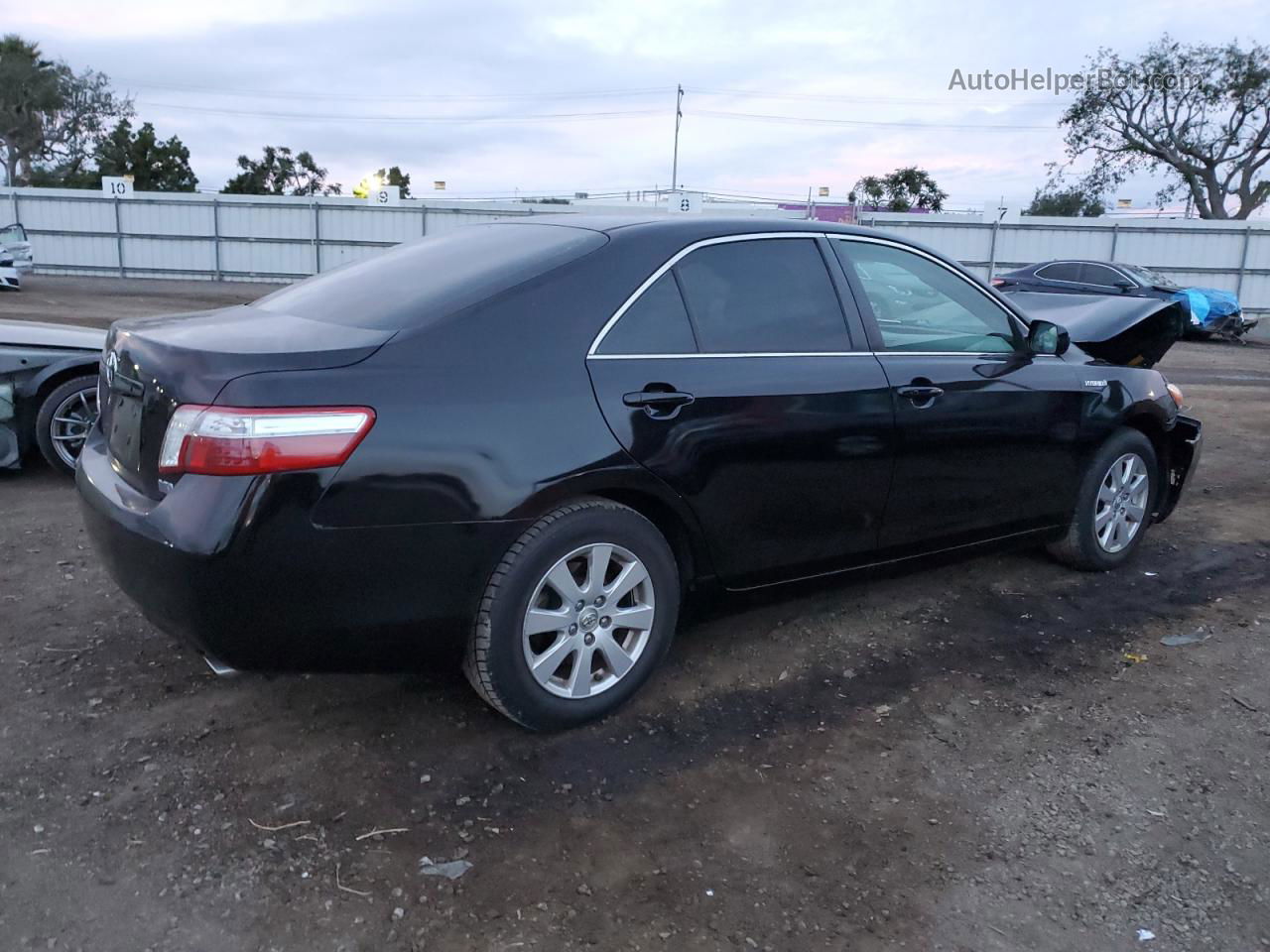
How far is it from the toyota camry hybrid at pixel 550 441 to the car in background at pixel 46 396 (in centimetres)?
266

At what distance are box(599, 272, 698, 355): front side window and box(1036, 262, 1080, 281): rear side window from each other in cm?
1794

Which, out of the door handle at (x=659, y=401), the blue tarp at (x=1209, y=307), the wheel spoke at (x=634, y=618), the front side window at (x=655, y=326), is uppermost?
the blue tarp at (x=1209, y=307)

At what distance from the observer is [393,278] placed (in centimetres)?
347

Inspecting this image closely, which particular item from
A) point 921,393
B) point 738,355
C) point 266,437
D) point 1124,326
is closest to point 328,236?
point 1124,326

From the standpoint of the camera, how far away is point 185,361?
286cm

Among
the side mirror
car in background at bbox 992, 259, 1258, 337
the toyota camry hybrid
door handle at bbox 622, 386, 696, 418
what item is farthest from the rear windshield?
car in background at bbox 992, 259, 1258, 337

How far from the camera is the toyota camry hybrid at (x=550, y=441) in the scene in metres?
2.74

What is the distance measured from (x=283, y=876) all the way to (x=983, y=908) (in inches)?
67.5

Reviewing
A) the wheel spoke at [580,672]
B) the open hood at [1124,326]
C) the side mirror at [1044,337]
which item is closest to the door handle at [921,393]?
the side mirror at [1044,337]

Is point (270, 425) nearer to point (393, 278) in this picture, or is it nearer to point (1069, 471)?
point (393, 278)

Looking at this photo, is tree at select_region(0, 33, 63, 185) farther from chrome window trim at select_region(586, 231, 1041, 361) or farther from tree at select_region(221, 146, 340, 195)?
chrome window trim at select_region(586, 231, 1041, 361)

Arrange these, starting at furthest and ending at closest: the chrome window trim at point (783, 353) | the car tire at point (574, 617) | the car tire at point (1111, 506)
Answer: the car tire at point (1111, 506) → the chrome window trim at point (783, 353) → the car tire at point (574, 617)

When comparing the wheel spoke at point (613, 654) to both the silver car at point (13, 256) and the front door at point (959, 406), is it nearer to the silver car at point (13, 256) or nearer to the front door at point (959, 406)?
the front door at point (959, 406)

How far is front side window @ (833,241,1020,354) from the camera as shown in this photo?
4.00m
